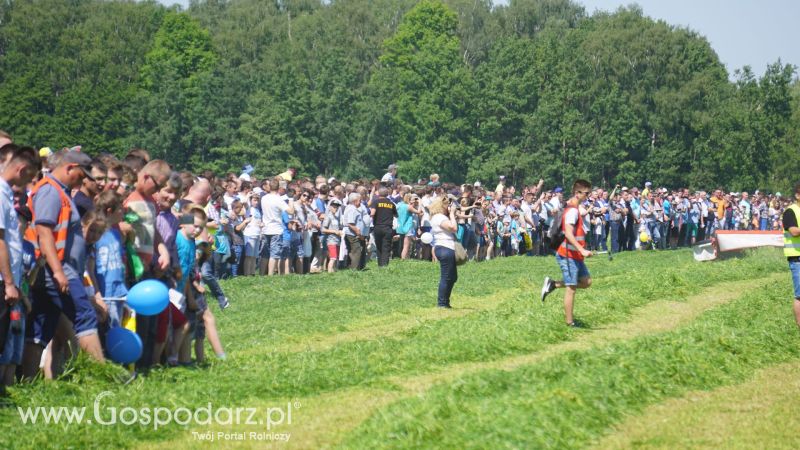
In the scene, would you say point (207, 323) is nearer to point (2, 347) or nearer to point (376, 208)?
point (2, 347)

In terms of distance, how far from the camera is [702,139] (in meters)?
87.9

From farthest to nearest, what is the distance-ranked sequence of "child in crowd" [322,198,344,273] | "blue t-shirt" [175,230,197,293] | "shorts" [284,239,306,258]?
1. "child in crowd" [322,198,344,273]
2. "shorts" [284,239,306,258]
3. "blue t-shirt" [175,230,197,293]

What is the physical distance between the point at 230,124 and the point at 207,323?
68.0 metres

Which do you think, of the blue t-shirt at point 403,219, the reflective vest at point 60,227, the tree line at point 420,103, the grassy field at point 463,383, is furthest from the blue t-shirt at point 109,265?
the tree line at point 420,103

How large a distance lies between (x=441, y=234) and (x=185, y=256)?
27.7 feet

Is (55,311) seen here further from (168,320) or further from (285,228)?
(285,228)

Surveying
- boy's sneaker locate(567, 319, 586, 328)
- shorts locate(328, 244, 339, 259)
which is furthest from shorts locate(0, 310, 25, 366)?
shorts locate(328, 244, 339, 259)

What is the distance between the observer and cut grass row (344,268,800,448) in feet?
30.0

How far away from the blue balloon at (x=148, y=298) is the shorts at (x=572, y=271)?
7.20 meters

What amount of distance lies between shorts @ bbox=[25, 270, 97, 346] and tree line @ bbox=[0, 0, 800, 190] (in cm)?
6410

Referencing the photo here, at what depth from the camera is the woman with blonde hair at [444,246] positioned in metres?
20.3

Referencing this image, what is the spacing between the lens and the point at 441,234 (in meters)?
20.6

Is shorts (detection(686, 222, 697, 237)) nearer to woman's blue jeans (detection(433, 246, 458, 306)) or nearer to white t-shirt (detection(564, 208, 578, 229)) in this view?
woman's blue jeans (detection(433, 246, 458, 306))

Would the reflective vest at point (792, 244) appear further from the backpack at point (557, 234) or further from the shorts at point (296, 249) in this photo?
the shorts at point (296, 249)
